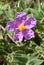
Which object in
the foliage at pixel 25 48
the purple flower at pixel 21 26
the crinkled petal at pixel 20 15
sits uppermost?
the crinkled petal at pixel 20 15

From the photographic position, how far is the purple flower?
0.93 metres

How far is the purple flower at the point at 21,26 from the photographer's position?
934 millimetres

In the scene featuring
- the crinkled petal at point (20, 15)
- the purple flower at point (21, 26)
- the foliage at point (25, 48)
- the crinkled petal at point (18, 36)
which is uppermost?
the crinkled petal at point (20, 15)

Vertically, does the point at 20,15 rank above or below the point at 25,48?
above

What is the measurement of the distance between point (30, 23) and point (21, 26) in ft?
0.12

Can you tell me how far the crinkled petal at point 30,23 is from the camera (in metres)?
0.93

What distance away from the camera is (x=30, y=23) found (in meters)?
0.96

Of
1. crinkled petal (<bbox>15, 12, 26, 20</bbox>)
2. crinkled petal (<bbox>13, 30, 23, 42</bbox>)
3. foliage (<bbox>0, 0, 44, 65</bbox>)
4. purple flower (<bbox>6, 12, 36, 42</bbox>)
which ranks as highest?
crinkled petal (<bbox>15, 12, 26, 20</bbox>)

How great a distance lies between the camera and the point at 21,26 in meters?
0.97

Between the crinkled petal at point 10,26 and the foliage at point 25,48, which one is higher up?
the crinkled petal at point 10,26

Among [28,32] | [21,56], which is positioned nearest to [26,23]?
[28,32]

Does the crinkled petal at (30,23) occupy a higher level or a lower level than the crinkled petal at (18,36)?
higher

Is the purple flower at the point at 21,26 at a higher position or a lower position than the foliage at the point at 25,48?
higher

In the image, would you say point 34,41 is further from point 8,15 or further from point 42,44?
point 8,15
